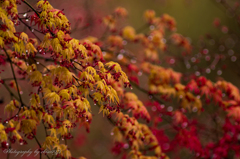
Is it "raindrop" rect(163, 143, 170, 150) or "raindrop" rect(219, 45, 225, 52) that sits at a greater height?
"raindrop" rect(219, 45, 225, 52)

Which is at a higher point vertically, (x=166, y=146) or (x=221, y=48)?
(x=221, y=48)

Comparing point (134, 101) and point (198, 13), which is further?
point (198, 13)

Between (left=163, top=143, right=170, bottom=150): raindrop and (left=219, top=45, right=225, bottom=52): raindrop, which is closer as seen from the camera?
(left=163, top=143, right=170, bottom=150): raindrop

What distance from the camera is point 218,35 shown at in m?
8.11

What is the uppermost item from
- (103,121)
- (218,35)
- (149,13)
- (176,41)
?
(218,35)

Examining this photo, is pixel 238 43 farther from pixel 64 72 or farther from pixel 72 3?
pixel 64 72

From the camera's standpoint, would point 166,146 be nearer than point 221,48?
Yes

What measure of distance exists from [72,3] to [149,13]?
3287mm

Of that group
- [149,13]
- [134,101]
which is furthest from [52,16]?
[149,13]

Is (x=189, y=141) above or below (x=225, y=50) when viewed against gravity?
below

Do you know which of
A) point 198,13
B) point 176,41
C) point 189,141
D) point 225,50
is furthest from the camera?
point 198,13

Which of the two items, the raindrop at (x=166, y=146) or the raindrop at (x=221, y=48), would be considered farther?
the raindrop at (x=221, y=48)

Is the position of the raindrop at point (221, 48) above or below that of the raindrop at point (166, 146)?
above

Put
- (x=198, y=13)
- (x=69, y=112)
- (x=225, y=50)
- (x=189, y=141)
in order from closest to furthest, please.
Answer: (x=69, y=112) → (x=189, y=141) → (x=225, y=50) → (x=198, y=13)
